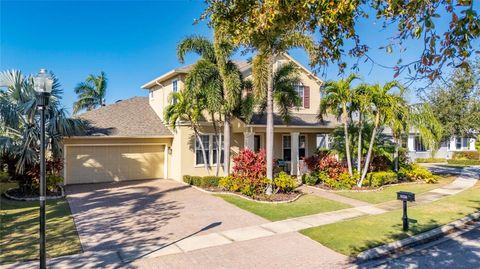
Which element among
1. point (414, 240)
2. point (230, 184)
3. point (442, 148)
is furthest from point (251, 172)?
point (442, 148)

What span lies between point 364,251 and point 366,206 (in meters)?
5.63

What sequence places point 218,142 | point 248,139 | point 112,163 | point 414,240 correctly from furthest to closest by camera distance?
1. point 218,142
2. point 112,163
3. point 248,139
4. point 414,240

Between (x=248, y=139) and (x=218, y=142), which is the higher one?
(x=248, y=139)

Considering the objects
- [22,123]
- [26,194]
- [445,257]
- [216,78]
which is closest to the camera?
[445,257]

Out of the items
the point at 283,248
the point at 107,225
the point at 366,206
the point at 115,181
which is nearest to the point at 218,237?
the point at 283,248

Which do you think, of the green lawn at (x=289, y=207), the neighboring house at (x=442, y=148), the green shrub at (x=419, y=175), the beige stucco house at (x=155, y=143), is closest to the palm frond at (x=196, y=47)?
the beige stucco house at (x=155, y=143)

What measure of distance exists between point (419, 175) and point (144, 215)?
16368 millimetres

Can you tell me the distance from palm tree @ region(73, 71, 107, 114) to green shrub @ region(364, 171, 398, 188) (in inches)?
1248

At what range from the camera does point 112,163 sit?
18.6m

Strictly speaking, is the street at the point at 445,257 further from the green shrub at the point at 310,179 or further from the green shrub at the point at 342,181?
the green shrub at the point at 310,179

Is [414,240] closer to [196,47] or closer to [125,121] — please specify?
[196,47]

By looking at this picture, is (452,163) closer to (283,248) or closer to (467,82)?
(467,82)

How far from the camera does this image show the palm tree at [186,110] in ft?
52.3

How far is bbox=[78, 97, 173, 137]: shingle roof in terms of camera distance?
18547 mm
